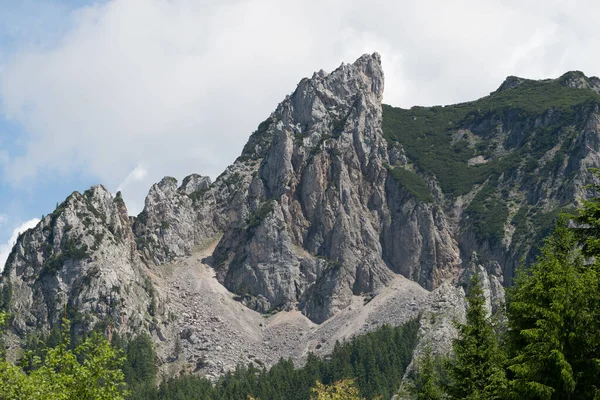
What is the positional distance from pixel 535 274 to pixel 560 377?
789cm

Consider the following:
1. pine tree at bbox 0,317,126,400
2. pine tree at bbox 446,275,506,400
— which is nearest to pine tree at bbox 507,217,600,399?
pine tree at bbox 446,275,506,400

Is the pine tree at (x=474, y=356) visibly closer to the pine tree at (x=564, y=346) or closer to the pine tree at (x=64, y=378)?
the pine tree at (x=564, y=346)

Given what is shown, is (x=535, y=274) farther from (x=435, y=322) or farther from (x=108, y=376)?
(x=435, y=322)

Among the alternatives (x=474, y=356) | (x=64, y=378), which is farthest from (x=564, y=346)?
(x=64, y=378)

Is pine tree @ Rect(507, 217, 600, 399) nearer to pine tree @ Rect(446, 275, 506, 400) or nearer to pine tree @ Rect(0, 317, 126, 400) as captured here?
pine tree @ Rect(446, 275, 506, 400)

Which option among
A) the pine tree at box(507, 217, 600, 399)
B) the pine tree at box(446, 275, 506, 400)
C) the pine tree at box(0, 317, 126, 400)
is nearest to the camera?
the pine tree at box(507, 217, 600, 399)

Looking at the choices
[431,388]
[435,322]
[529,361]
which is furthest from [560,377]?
[435,322]

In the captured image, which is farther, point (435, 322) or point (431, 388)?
point (435, 322)

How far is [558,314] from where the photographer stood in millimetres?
38469

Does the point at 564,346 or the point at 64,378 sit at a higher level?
the point at 64,378

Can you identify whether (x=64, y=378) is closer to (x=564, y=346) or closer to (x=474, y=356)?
(x=564, y=346)

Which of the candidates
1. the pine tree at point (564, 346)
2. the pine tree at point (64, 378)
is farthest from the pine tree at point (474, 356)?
the pine tree at point (64, 378)

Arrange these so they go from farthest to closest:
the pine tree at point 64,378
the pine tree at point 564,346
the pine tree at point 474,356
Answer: the pine tree at point 474,356
the pine tree at point 64,378
the pine tree at point 564,346

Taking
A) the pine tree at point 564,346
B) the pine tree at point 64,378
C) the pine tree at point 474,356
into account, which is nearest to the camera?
→ the pine tree at point 564,346
